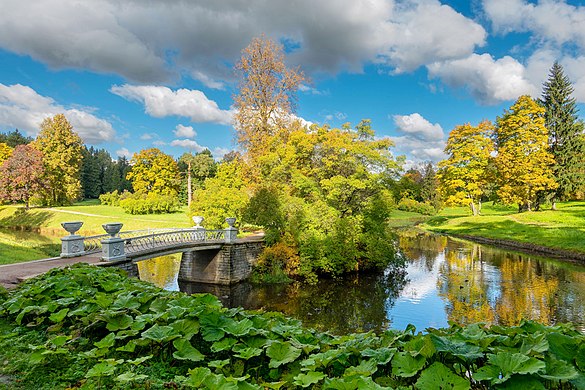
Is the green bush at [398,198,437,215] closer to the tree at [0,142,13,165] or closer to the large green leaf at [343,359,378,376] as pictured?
the large green leaf at [343,359,378,376]

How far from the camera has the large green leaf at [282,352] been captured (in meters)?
3.21

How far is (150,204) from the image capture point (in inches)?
1629

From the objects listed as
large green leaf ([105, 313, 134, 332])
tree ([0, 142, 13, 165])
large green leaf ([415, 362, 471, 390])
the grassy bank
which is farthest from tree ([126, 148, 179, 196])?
large green leaf ([415, 362, 471, 390])

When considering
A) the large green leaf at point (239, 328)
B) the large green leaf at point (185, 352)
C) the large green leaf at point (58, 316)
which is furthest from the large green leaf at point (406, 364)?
the large green leaf at point (58, 316)

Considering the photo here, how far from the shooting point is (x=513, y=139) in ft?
110

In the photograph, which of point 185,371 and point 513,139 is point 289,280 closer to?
point 185,371

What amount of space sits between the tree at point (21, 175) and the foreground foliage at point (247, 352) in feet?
137

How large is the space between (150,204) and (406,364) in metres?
42.5

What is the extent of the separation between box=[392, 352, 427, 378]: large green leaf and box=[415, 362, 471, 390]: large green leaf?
5.5 inches

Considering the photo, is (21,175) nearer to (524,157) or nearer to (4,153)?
(4,153)

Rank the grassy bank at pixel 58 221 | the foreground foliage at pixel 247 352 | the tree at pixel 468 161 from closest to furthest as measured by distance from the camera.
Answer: the foreground foliage at pixel 247 352 < the grassy bank at pixel 58 221 < the tree at pixel 468 161

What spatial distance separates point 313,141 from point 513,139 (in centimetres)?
2431

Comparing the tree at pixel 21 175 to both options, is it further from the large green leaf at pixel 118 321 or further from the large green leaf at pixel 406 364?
the large green leaf at pixel 406 364

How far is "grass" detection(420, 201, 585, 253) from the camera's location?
2250cm
